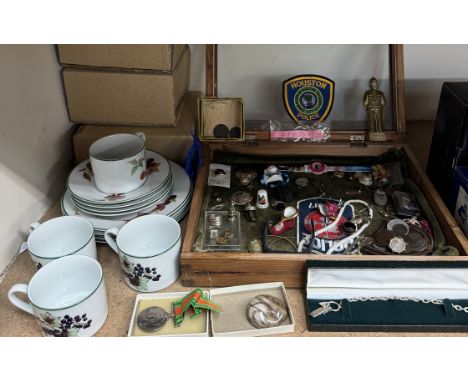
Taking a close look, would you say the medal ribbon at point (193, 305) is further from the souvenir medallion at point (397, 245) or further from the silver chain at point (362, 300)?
the souvenir medallion at point (397, 245)

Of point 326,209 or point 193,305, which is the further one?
point 326,209

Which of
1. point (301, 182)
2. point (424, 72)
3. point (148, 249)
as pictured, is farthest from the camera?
point (424, 72)

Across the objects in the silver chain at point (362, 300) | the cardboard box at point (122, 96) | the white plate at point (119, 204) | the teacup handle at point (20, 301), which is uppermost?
the cardboard box at point (122, 96)

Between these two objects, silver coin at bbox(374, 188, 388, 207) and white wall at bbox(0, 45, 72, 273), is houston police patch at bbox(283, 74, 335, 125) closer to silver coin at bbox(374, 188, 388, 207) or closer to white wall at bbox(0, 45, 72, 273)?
silver coin at bbox(374, 188, 388, 207)

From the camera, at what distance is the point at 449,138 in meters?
0.74

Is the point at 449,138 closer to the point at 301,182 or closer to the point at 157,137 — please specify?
the point at 301,182

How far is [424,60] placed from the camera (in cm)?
97

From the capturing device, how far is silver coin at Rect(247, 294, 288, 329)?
584 mm

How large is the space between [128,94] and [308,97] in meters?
0.31

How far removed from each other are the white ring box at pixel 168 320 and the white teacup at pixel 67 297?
42 millimetres

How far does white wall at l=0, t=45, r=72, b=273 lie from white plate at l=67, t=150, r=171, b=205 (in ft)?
0.20

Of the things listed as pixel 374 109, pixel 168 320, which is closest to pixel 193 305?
pixel 168 320

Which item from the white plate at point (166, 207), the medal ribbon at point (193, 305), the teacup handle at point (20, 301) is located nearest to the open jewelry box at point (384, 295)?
the medal ribbon at point (193, 305)

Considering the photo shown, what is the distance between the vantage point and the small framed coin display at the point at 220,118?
32.3 inches
